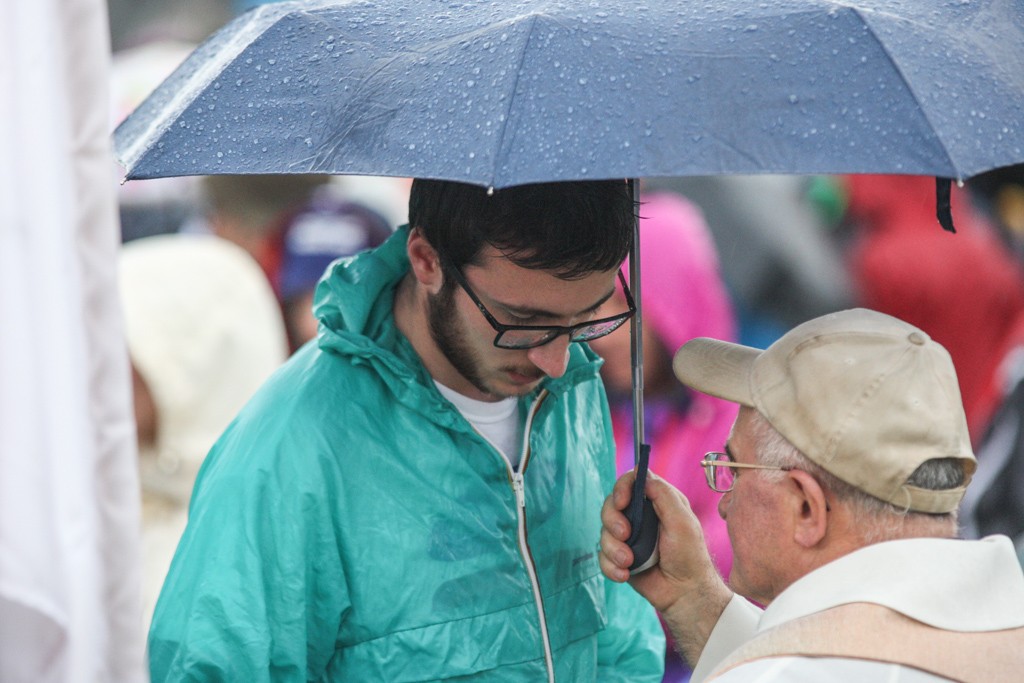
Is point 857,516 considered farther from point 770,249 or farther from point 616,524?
point 770,249

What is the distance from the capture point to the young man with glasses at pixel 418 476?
2078 millimetres

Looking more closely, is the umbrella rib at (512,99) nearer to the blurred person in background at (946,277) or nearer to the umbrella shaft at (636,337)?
the umbrella shaft at (636,337)

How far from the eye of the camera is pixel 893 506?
1.85 meters

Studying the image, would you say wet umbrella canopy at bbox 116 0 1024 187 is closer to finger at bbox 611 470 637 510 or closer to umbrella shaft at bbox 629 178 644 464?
umbrella shaft at bbox 629 178 644 464

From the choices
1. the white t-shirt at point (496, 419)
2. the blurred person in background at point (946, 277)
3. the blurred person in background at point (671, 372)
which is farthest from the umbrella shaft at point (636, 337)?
the blurred person in background at point (946, 277)

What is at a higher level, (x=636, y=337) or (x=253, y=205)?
(x=636, y=337)

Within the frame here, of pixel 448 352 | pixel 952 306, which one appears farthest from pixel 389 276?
pixel 952 306

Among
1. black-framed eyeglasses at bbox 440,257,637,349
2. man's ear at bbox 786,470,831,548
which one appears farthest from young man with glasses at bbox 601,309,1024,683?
black-framed eyeglasses at bbox 440,257,637,349

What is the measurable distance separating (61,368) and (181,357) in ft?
8.86

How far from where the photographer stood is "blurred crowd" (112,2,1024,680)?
12.4 ft

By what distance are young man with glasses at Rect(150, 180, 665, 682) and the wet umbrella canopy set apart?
0.40 meters

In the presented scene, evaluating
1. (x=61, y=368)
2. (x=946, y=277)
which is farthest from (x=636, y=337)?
(x=946, y=277)

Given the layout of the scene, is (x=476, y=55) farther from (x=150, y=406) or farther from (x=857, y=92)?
(x=150, y=406)

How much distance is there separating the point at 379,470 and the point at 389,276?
0.42 meters
